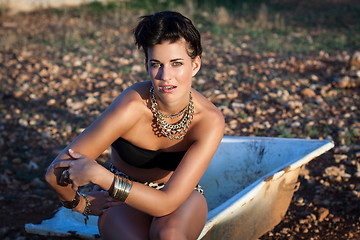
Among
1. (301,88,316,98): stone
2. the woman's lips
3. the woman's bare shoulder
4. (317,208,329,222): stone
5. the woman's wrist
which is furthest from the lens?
(301,88,316,98): stone

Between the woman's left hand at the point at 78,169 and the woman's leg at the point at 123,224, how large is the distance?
38cm

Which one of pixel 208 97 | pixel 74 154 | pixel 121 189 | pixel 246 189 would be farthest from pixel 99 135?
pixel 208 97

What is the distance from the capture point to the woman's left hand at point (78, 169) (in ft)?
7.02

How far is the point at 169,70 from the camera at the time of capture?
7.70 feet

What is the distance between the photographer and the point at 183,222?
237 centimetres

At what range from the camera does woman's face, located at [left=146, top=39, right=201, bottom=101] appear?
2322 millimetres

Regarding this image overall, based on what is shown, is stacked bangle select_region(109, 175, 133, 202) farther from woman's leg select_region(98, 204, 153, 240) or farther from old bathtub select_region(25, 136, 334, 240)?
old bathtub select_region(25, 136, 334, 240)

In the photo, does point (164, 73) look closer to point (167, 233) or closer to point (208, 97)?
point (167, 233)

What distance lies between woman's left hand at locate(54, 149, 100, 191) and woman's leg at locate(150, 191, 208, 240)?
1.61ft

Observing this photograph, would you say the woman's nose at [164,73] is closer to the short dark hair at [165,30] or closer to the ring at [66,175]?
the short dark hair at [165,30]

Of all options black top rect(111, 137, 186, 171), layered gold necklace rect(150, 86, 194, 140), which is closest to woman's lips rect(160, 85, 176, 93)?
layered gold necklace rect(150, 86, 194, 140)

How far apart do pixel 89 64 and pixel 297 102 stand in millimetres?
3340

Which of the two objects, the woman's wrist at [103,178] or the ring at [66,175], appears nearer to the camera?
the woman's wrist at [103,178]

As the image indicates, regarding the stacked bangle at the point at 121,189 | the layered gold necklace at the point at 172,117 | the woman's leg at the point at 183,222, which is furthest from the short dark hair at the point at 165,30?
the woman's leg at the point at 183,222
